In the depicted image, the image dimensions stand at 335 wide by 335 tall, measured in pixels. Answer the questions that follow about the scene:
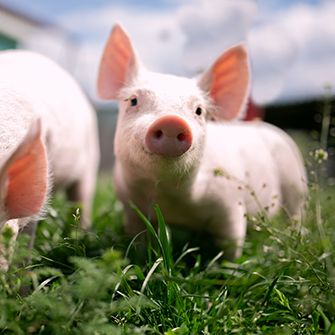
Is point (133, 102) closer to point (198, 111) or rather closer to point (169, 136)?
point (198, 111)

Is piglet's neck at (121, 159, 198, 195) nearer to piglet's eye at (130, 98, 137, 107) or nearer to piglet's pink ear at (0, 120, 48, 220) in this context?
piglet's eye at (130, 98, 137, 107)

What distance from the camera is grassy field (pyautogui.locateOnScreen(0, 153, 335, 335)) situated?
3.78 feet

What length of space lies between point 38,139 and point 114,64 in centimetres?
123

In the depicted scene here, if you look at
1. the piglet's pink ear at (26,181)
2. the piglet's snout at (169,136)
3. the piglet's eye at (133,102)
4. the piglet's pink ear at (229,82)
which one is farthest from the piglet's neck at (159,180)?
the piglet's pink ear at (26,181)

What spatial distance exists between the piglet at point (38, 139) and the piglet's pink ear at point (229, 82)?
74cm

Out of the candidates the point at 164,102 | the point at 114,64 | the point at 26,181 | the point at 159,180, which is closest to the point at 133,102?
the point at 164,102

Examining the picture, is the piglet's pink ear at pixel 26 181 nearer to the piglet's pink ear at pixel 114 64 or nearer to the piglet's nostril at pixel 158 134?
the piglet's nostril at pixel 158 134

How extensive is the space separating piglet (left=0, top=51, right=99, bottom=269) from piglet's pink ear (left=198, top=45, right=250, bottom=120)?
744 mm

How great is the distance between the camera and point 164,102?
6.15 feet

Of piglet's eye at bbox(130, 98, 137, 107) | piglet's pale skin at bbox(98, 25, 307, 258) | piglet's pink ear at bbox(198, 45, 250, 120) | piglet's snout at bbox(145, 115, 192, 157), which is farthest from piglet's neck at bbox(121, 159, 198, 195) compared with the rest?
piglet's pink ear at bbox(198, 45, 250, 120)

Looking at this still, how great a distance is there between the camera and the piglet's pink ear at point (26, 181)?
1271 millimetres

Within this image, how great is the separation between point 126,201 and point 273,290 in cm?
94

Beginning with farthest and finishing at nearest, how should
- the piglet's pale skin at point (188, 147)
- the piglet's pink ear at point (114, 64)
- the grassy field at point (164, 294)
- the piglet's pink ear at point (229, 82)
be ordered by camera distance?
the piglet's pink ear at point (114, 64), the piglet's pink ear at point (229, 82), the piglet's pale skin at point (188, 147), the grassy field at point (164, 294)

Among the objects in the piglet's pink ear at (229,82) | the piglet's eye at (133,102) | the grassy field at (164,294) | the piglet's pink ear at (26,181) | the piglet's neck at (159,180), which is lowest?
the grassy field at (164,294)
